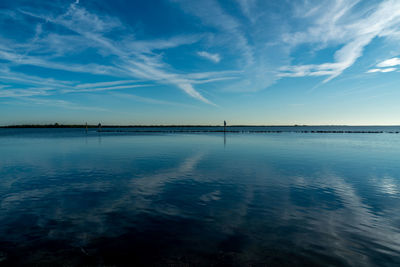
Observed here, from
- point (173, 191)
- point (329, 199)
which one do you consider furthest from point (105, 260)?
point (329, 199)

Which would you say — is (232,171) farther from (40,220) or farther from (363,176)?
(40,220)

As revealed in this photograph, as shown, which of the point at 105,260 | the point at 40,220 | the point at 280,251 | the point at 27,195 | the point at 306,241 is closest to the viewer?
the point at 105,260

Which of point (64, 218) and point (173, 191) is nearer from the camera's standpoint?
point (64, 218)

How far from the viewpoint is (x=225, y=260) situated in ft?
21.0

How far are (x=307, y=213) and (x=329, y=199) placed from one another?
3.03 m

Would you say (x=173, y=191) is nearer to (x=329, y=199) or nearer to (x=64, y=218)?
(x=64, y=218)

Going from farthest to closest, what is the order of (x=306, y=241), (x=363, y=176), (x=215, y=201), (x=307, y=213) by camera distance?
(x=363, y=176), (x=215, y=201), (x=307, y=213), (x=306, y=241)

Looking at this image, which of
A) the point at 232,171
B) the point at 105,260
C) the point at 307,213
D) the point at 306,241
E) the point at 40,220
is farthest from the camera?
the point at 232,171

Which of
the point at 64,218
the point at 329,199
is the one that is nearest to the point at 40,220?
the point at 64,218

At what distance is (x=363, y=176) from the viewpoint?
18141mm

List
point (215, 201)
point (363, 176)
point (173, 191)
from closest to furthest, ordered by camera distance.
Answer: point (215, 201) → point (173, 191) → point (363, 176)

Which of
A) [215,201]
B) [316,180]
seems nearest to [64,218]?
[215,201]

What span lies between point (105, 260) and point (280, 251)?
530 cm

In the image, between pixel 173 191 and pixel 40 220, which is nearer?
pixel 40 220
